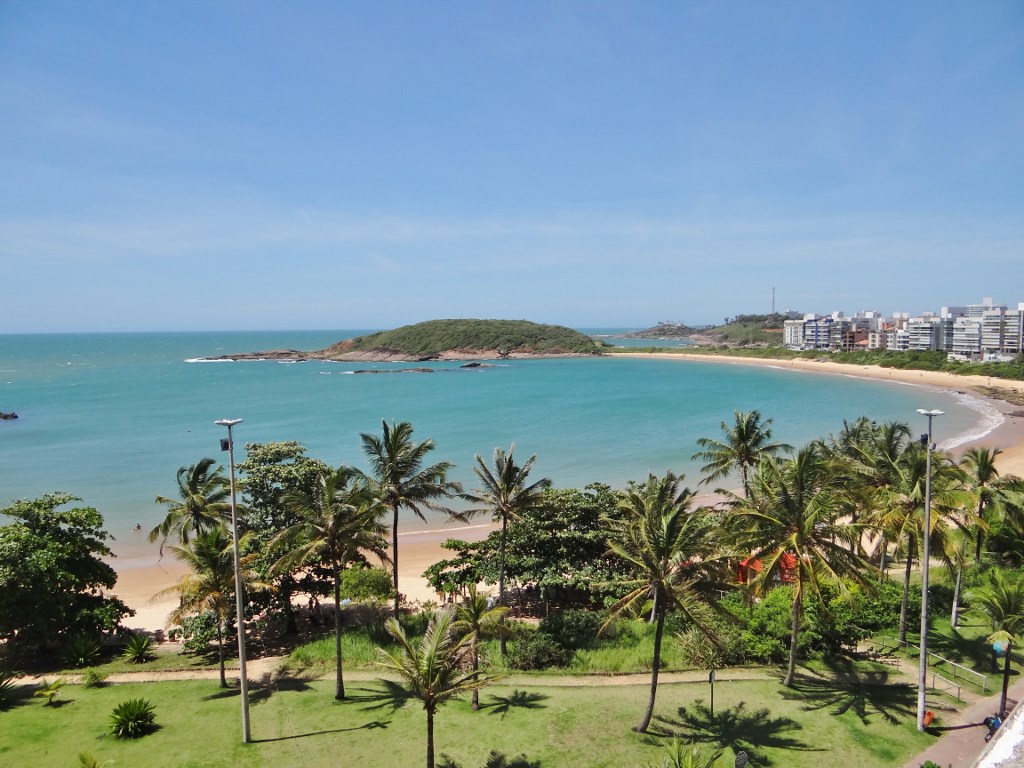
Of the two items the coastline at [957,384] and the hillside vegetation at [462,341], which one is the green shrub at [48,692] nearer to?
the coastline at [957,384]

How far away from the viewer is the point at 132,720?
1574 centimetres

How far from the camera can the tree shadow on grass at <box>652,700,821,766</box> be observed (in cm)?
1476

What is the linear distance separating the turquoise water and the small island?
38.1 metres

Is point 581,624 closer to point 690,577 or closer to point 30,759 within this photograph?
point 690,577

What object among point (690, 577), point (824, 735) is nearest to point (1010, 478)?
point (824, 735)

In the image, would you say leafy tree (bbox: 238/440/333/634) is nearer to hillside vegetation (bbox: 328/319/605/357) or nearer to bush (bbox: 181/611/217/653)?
bush (bbox: 181/611/217/653)

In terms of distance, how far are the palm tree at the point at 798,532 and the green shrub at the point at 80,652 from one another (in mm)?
21496

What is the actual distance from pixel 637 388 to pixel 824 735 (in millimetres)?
94977

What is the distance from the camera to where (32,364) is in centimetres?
16025

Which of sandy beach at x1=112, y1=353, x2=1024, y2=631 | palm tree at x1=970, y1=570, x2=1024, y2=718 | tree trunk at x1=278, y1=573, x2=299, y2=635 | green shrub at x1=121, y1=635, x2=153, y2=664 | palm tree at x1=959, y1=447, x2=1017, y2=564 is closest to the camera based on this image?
palm tree at x1=970, y1=570, x2=1024, y2=718

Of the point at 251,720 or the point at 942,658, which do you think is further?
the point at 942,658

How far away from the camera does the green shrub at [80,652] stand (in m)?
19.9

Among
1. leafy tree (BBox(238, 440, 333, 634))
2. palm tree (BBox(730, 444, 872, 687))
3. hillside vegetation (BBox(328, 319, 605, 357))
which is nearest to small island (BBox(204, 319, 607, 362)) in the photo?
hillside vegetation (BBox(328, 319, 605, 357))

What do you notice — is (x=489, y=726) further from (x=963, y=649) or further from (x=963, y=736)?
(x=963, y=649)
